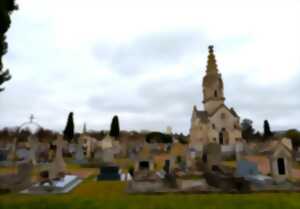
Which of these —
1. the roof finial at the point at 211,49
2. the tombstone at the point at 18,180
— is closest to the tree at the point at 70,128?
the roof finial at the point at 211,49

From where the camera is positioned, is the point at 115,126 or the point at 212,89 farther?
the point at 115,126

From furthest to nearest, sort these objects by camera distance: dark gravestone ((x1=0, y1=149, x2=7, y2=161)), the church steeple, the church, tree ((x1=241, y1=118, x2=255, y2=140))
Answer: tree ((x1=241, y1=118, x2=255, y2=140)) → the church steeple → the church → dark gravestone ((x1=0, y1=149, x2=7, y2=161))

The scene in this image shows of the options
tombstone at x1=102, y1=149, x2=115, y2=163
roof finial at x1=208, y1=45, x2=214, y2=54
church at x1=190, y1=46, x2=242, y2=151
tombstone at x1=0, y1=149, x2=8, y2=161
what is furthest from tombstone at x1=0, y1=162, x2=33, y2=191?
roof finial at x1=208, y1=45, x2=214, y2=54

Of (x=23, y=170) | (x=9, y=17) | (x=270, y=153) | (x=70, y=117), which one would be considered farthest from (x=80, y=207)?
(x=70, y=117)

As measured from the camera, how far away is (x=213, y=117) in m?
40.4

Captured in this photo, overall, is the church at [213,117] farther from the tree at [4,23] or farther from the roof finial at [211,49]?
the tree at [4,23]

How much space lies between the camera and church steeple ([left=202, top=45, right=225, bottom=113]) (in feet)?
139

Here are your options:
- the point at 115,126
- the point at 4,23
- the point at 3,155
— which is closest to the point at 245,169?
the point at 4,23

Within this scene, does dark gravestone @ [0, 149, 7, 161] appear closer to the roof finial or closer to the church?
the church

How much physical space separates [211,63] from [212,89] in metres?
4.63

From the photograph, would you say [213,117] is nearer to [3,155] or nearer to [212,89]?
[212,89]

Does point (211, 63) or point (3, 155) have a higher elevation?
point (211, 63)

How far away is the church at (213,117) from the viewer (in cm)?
3934

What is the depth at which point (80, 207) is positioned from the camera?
6262mm
